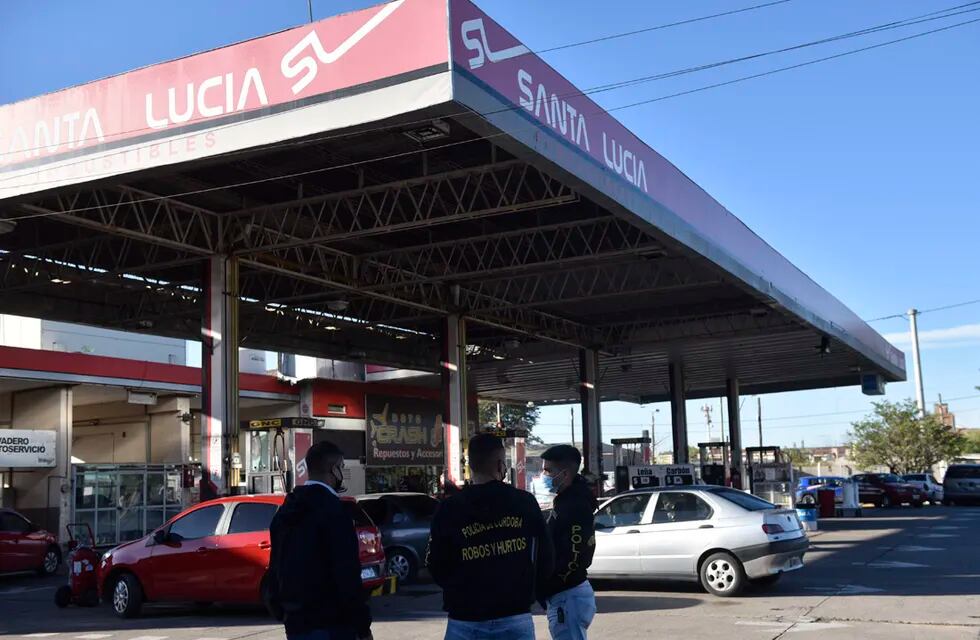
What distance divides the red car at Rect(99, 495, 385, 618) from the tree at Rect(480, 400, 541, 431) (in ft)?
208

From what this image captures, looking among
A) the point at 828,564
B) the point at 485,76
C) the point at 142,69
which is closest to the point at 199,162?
the point at 142,69

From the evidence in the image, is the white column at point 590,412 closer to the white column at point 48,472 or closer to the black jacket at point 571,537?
the white column at point 48,472

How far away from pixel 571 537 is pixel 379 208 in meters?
14.4

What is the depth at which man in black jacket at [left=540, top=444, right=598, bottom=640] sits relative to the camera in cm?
618

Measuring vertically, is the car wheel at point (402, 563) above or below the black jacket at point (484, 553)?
below

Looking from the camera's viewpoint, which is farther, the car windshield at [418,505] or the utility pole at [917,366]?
the utility pole at [917,366]

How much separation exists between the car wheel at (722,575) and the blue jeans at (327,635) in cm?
969

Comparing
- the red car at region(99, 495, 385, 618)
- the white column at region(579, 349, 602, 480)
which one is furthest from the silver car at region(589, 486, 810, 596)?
the white column at region(579, 349, 602, 480)

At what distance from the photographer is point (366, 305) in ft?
97.3

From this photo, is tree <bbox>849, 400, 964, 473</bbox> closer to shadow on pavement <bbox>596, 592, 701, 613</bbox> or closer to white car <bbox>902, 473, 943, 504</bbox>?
white car <bbox>902, 473, 943, 504</bbox>

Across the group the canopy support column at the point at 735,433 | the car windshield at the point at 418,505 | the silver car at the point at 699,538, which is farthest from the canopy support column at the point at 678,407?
the silver car at the point at 699,538

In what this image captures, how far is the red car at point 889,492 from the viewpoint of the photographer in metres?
45.4

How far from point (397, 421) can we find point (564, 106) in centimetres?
2540

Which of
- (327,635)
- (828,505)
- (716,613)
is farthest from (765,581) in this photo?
(828,505)
